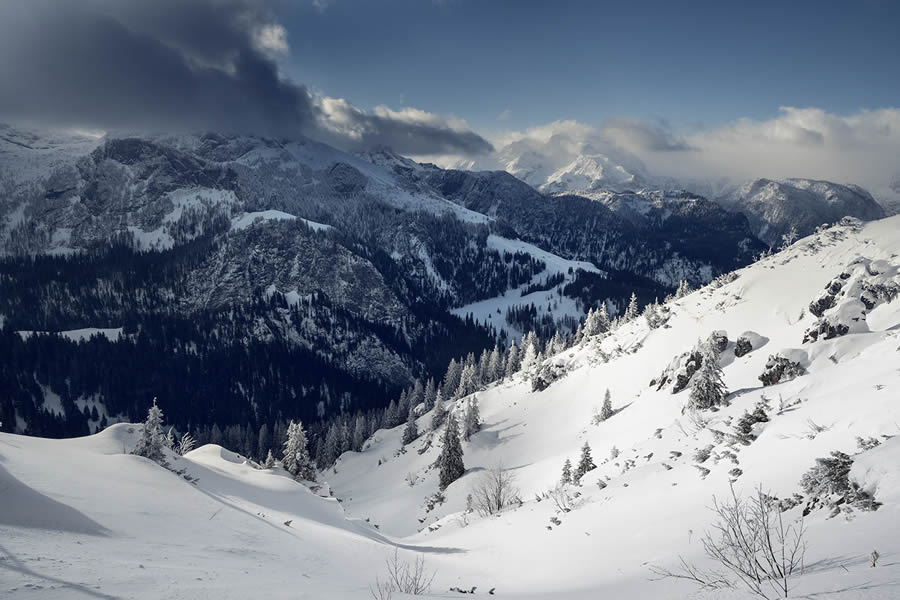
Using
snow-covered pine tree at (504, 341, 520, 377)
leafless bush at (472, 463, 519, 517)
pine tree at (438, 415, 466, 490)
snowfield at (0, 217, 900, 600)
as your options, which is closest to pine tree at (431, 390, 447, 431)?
pine tree at (438, 415, 466, 490)

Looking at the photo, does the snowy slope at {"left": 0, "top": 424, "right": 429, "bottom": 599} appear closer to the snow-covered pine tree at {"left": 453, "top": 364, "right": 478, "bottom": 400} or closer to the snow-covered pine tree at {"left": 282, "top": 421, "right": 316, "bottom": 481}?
the snow-covered pine tree at {"left": 282, "top": 421, "right": 316, "bottom": 481}

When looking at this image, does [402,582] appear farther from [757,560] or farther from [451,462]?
[451,462]

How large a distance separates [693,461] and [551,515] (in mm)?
6632

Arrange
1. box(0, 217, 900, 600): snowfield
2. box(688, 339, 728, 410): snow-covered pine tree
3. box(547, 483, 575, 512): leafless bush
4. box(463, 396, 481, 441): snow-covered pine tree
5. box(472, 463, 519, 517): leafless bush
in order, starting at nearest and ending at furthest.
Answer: box(0, 217, 900, 600): snowfield, box(547, 483, 575, 512): leafless bush, box(688, 339, 728, 410): snow-covered pine tree, box(472, 463, 519, 517): leafless bush, box(463, 396, 481, 441): snow-covered pine tree

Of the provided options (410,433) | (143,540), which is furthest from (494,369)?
(143,540)

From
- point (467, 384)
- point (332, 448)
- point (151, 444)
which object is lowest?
point (332, 448)

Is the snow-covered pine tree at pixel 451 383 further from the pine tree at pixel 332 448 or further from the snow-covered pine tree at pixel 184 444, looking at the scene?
the snow-covered pine tree at pixel 184 444

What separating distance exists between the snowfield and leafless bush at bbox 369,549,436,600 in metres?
0.49

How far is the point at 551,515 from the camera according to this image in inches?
768

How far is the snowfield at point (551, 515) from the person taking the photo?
8.23 metres

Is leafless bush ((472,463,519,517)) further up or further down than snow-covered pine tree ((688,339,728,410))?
further down

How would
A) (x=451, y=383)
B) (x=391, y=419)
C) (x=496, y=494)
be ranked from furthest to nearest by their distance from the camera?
1. (x=451, y=383)
2. (x=391, y=419)
3. (x=496, y=494)

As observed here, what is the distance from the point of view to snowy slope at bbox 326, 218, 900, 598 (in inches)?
350

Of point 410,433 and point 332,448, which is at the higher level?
point 410,433
